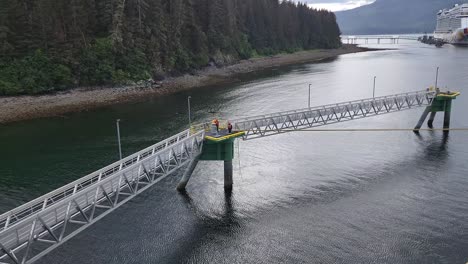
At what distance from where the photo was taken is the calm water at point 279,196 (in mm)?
28531

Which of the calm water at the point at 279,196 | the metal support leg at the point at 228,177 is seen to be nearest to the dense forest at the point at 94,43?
the calm water at the point at 279,196

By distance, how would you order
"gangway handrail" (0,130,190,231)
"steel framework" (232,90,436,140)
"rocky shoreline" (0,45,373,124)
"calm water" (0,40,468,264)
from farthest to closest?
"rocky shoreline" (0,45,373,124), "steel framework" (232,90,436,140), "calm water" (0,40,468,264), "gangway handrail" (0,130,190,231)

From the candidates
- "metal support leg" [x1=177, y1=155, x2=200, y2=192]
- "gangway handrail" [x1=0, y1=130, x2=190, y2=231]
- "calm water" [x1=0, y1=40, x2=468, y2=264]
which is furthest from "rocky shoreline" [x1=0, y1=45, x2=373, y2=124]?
"gangway handrail" [x1=0, y1=130, x2=190, y2=231]

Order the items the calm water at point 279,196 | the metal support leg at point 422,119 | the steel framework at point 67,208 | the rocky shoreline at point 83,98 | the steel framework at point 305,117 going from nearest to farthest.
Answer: the steel framework at point 67,208
the calm water at point 279,196
the steel framework at point 305,117
the metal support leg at point 422,119
the rocky shoreline at point 83,98

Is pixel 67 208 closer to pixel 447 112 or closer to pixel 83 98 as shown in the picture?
pixel 447 112

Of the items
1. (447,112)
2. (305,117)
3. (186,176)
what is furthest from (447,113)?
(186,176)

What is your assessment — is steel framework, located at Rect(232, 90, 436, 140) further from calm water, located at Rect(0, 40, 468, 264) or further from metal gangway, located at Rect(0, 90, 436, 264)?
calm water, located at Rect(0, 40, 468, 264)

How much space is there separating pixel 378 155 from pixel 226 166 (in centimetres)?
2183

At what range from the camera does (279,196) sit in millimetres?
37531

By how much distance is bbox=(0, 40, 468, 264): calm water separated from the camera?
28.5 metres

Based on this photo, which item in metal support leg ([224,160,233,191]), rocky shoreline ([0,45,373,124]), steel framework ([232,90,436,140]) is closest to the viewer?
metal support leg ([224,160,233,191])

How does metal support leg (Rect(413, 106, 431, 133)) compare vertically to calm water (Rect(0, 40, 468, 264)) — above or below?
above

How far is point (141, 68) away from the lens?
4190 inches

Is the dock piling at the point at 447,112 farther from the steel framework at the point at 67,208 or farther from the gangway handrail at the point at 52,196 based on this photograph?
the gangway handrail at the point at 52,196
